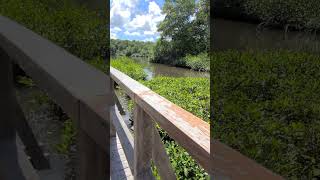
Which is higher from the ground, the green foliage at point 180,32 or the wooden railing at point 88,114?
the green foliage at point 180,32

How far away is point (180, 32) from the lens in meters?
7.11

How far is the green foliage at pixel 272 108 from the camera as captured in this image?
269 cm

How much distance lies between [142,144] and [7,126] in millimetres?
507

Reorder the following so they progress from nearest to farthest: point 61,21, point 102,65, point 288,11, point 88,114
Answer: point 88,114 → point 102,65 → point 61,21 → point 288,11

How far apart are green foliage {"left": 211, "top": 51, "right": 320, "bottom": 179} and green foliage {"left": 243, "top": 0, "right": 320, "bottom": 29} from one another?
Answer: 0.37 metres

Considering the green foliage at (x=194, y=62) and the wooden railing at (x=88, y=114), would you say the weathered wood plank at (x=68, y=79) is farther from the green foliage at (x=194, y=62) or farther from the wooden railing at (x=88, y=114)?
the green foliage at (x=194, y=62)

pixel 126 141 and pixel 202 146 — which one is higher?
pixel 202 146

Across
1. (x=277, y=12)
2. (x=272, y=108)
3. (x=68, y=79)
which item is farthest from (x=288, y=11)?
(x=68, y=79)

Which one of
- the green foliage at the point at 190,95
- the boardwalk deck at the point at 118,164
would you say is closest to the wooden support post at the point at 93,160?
the boardwalk deck at the point at 118,164

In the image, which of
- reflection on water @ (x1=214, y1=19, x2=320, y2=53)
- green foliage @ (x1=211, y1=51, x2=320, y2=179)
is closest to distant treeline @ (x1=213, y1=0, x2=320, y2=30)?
reflection on water @ (x1=214, y1=19, x2=320, y2=53)

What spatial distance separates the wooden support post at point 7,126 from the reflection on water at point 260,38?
306 centimetres

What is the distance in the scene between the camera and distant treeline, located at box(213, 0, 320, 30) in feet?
→ 12.4

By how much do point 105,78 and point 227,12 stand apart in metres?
4.13

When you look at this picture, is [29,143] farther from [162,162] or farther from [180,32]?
[180,32]
